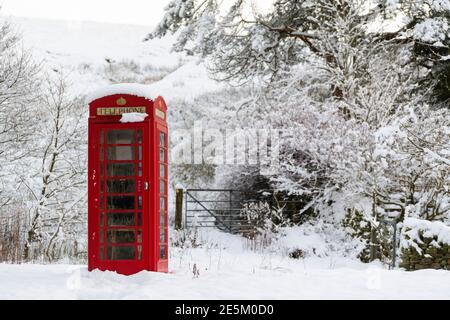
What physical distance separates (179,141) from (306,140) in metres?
9.15

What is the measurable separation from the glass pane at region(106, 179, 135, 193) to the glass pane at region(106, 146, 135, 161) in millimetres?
275

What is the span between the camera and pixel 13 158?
48.8 feet

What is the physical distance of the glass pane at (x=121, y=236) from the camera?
289 inches

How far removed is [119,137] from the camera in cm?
730

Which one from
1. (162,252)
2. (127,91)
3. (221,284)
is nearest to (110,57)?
(127,91)

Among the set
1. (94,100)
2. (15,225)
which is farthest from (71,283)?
(15,225)

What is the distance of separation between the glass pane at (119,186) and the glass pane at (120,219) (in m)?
0.28

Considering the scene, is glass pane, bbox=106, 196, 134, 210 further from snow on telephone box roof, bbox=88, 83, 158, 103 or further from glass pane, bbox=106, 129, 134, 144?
snow on telephone box roof, bbox=88, 83, 158, 103

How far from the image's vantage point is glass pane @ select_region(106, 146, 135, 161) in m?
7.29

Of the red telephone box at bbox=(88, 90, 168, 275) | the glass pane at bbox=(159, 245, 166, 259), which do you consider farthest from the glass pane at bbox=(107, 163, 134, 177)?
the glass pane at bbox=(159, 245, 166, 259)

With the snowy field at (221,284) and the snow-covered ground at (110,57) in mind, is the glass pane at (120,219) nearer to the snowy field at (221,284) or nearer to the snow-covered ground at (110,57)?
the snowy field at (221,284)

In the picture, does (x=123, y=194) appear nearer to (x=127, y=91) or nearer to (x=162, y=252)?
(x=162, y=252)
